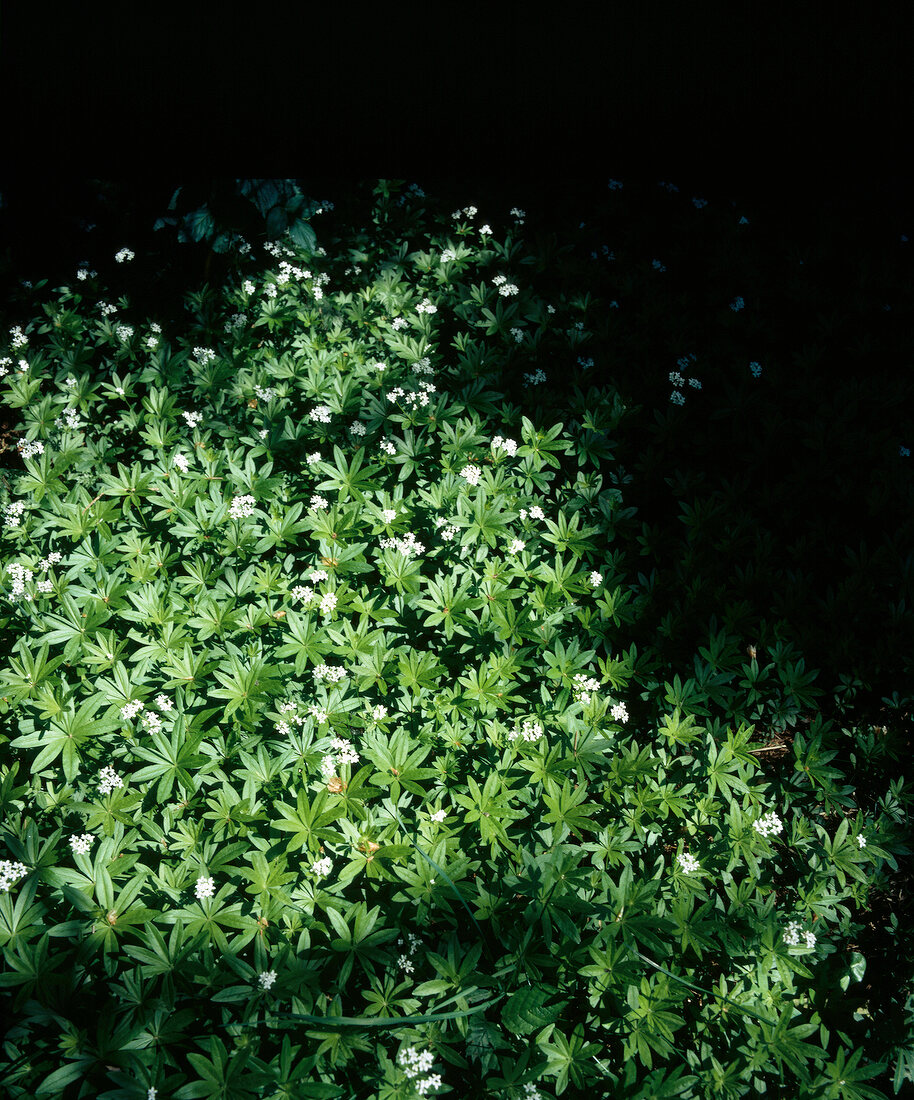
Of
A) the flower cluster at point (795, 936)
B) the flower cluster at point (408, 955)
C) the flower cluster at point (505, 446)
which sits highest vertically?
the flower cluster at point (505, 446)

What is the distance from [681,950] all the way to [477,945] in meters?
0.71

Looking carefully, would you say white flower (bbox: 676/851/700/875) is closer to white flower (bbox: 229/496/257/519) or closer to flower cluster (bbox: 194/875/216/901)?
flower cluster (bbox: 194/875/216/901)

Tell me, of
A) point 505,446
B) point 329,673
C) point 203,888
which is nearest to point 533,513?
point 505,446

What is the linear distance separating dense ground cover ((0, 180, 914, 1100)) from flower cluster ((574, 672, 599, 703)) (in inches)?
0.5

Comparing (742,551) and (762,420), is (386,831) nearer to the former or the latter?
(742,551)

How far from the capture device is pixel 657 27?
15.5 feet

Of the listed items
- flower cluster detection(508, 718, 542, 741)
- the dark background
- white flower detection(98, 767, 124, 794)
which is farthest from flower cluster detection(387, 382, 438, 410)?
white flower detection(98, 767, 124, 794)

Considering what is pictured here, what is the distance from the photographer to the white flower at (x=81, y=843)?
2.24 m

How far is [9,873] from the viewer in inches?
83.9

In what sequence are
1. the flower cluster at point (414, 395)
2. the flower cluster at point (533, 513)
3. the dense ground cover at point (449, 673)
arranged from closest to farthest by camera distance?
the dense ground cover at point (449, 673) < the flower cluster at point (533, 513) < the flower cluster at point (414, 395)

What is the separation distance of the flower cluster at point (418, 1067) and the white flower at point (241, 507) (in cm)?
213

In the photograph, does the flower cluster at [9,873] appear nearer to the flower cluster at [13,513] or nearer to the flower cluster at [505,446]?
the flower cluster at [13,513]

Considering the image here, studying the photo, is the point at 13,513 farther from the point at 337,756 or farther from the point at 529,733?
the point at 529,733

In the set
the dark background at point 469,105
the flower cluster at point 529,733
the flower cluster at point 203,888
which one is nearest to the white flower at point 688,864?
the flower cluster at point 529,733
